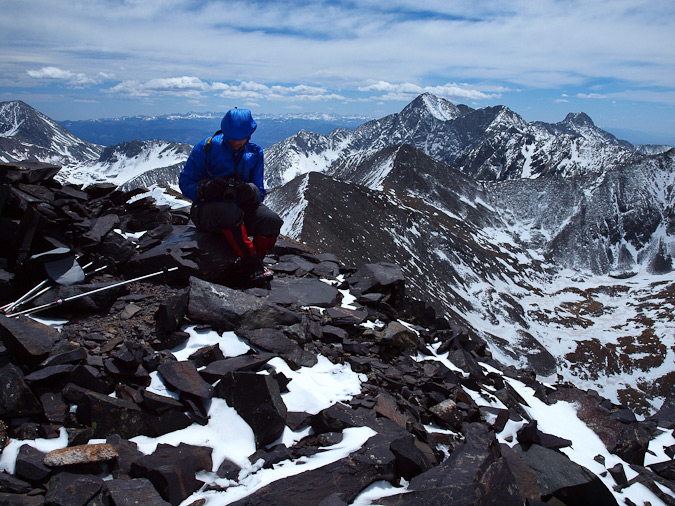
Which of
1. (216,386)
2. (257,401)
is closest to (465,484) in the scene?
(257,401)

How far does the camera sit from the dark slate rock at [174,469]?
4766mm

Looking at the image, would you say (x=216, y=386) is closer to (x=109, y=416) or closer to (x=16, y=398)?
(x=109, y=416)

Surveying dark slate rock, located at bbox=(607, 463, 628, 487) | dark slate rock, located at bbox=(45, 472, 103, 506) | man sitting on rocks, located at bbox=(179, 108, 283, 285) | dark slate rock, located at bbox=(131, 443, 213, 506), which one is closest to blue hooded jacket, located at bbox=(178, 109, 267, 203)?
man sitting on rocks, located at bbox=(179, 108, 283, 285)

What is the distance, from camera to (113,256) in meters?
9.57

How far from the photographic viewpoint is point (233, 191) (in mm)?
9875

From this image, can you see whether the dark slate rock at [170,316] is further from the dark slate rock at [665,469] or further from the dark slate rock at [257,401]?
the dark slate rock at [665,469]

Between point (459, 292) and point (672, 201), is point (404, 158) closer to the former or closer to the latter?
point (459, 292)

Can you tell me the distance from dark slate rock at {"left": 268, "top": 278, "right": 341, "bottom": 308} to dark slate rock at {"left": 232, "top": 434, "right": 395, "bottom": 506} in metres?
5.02

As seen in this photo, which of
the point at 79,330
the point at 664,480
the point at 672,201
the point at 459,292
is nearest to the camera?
the point at 79,330

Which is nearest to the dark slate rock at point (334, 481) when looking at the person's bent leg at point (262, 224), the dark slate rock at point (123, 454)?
the dark slate rock at point (123, 454)

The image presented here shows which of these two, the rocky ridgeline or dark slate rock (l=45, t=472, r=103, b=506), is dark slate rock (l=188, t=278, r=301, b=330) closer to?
the rocky ridgeline

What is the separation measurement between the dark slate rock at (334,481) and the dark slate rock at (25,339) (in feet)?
12.9

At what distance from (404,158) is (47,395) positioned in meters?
165

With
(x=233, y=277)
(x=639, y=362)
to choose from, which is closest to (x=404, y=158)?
(x=639, y=362)
